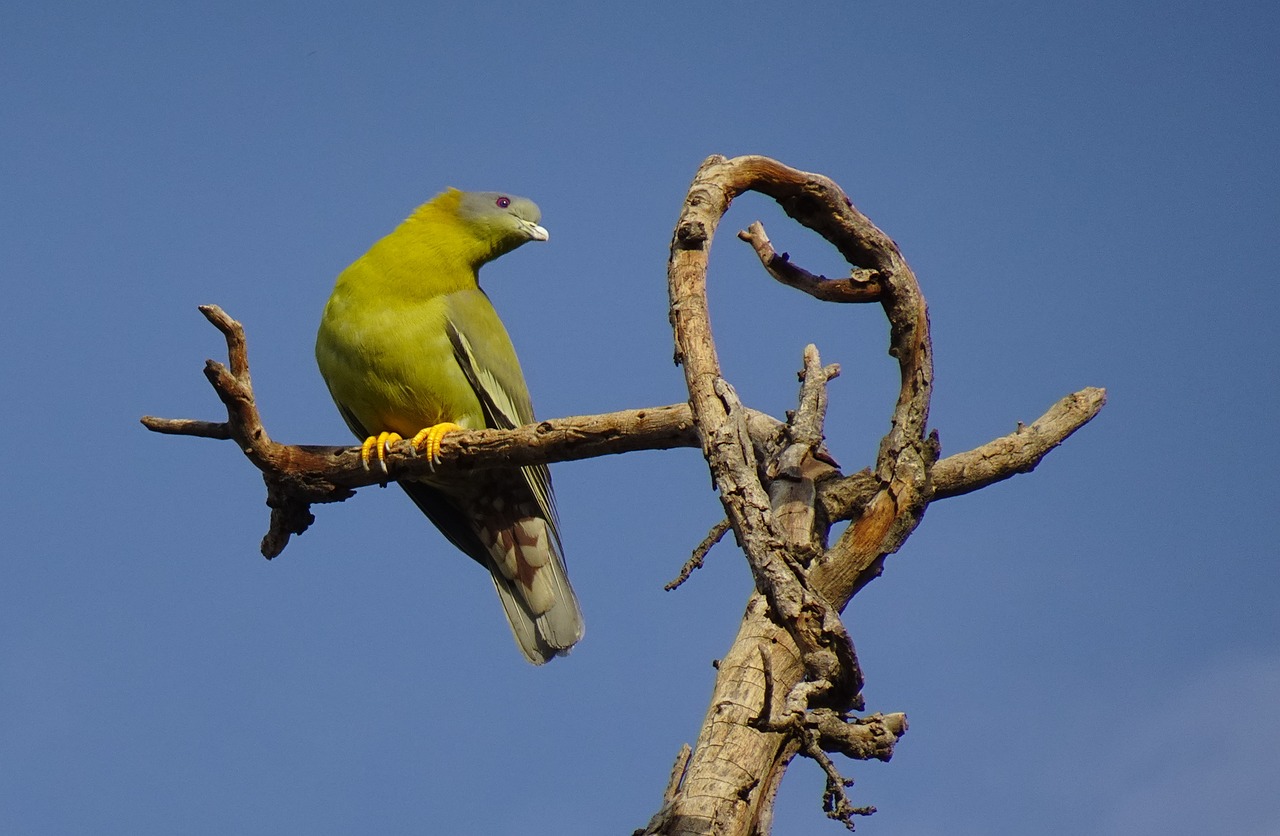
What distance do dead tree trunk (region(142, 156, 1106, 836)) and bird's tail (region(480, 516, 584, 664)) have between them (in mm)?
736

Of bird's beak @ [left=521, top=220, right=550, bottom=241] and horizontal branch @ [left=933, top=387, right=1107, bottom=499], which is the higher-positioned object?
bird's beak @ [left=521, top=220, right=550, bottom=241]

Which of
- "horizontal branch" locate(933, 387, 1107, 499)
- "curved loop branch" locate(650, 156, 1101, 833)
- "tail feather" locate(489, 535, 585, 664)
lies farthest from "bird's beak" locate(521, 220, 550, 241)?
"horizontal branch" locate(933, 387, 1107, 499)

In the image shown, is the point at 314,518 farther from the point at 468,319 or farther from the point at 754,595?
the point at 754,595

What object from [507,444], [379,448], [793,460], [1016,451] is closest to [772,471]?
[793,460]

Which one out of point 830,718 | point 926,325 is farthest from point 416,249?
point 830,718

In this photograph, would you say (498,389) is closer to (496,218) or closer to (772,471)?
(496,218)

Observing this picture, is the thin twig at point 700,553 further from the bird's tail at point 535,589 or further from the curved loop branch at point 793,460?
the bird's tail at point 535,589

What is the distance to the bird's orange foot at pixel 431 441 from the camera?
212 inches

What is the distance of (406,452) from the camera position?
5418 mm

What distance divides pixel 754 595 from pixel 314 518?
6.33 ft

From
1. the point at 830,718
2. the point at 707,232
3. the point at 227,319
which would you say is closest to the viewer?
the point at 830,718

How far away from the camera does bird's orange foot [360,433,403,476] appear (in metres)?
5.38

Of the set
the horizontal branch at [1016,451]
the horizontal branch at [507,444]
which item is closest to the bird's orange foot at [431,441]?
the horizontal branch at [507,444]

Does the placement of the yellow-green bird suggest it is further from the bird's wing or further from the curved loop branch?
the curved loop branch
